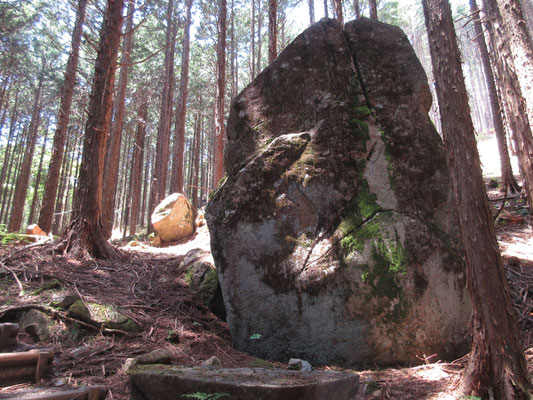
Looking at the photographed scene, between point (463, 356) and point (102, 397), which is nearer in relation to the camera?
point (102, 397)

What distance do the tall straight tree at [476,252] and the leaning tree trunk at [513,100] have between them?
3787 millimetres

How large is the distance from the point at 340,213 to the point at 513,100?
4.64 m

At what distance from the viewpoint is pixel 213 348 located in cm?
407

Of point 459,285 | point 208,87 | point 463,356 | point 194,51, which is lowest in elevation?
point 463,356

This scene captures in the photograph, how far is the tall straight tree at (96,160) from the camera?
6.04m

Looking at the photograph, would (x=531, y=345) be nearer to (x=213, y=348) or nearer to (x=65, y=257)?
(x=213, y=348)

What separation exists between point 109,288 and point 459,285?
4.68 m

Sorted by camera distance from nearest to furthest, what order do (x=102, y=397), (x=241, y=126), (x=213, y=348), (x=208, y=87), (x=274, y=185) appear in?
1. (x=102, y=397)
2. (x=213, y=348)
3. (x=274, y=185)
4. (x=241, y=126)
5. (x=208, y=87)

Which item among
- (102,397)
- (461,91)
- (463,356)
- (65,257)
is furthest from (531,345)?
(65,257)

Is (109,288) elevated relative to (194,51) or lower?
lower

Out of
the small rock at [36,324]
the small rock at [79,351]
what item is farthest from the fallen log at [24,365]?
the small rock at [36,324]

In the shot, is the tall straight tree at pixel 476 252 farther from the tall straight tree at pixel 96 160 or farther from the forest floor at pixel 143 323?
the tall straight tree at pixel 96 160

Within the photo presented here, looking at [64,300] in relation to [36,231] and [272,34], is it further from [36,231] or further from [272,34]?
[272,34]

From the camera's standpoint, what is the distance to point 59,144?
1107cm
